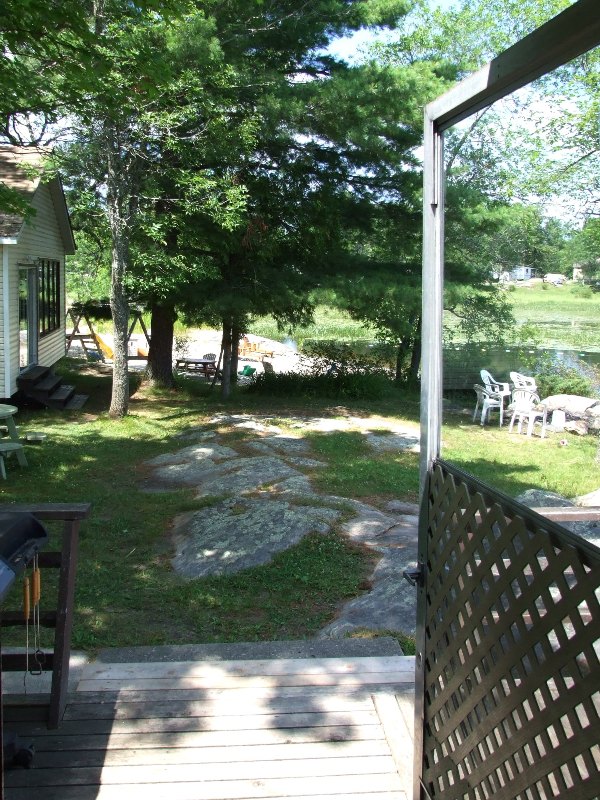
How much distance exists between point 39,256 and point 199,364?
660 centimetres

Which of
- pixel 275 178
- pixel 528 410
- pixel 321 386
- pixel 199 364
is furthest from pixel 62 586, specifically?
pixel 199 364

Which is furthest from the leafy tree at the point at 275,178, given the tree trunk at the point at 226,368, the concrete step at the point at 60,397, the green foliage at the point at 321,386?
the concrete step at the point at 60,397

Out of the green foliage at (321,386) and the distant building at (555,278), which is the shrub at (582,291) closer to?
the distant building at (555,278)

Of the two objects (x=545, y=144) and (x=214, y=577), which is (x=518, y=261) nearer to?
(x=545, y=144)

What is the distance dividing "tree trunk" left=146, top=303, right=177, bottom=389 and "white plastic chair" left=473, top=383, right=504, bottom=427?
14.4 m

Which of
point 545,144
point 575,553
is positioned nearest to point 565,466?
point 575,553

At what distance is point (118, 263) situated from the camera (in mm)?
13031

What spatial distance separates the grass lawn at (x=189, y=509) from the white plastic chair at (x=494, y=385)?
100 mm

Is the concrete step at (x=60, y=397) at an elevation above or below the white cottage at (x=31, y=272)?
below

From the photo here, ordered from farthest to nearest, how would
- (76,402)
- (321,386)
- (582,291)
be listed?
(321,386)
(76,402)
(582,291)

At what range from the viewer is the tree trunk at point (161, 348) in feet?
53.9

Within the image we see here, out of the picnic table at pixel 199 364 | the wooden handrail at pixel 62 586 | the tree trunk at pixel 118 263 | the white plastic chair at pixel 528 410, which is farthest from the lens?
the picnic table at pixel 199 364

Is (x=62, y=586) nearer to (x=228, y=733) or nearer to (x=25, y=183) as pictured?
(x=228, y=733)

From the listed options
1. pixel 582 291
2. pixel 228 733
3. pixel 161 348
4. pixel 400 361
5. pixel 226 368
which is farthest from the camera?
pixel 400 361
